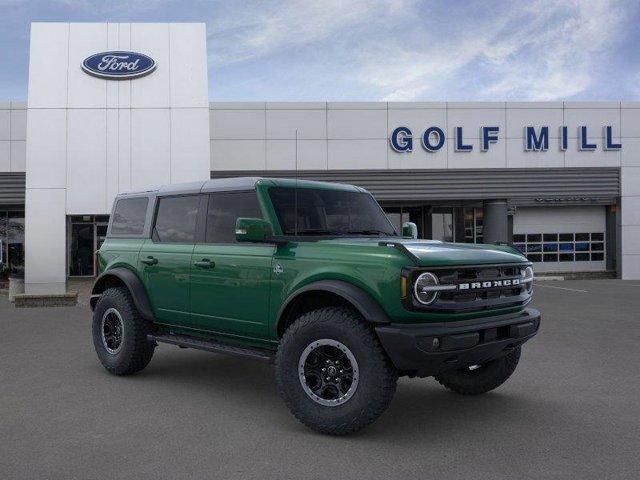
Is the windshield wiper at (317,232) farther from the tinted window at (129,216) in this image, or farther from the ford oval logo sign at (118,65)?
the ford oval logo sign at (118,65)

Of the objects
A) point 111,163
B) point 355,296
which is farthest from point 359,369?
point 111,163

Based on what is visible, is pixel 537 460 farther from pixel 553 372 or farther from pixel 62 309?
pixel 62 309

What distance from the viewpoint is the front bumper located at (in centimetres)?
422

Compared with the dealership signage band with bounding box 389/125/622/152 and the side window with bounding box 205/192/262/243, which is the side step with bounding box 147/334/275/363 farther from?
the dealership signage band with bounding box 389/125/622/152

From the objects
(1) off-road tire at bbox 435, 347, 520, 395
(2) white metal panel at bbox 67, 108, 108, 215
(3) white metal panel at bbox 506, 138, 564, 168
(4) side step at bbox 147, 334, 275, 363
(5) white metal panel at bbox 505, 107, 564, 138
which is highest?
(5) white metal panel at bbox 505, 107, 564, 138

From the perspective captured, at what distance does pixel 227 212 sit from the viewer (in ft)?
18.9

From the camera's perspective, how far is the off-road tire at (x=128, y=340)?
6414mm

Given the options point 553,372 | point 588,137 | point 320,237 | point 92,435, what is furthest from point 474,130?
point 92,435

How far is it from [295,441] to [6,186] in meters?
22.6

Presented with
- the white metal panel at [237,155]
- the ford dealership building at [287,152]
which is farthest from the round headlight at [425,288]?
the white metal panel at [237,155]

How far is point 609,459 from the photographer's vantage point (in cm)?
410

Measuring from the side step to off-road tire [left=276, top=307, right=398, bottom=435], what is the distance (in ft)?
1.11

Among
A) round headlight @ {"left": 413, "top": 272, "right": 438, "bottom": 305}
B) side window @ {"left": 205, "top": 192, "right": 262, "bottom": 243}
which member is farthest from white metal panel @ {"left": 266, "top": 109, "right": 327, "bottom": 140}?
round headlight @ {"left": 413, "top": 272, "right": 438, "bottom": 305}

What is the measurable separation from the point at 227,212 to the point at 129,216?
1736mm
